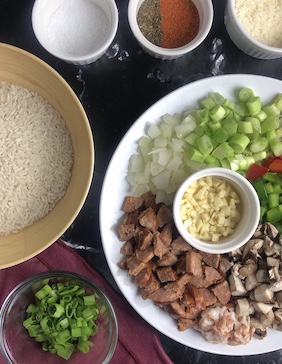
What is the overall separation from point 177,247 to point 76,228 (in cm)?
43

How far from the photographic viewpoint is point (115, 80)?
82.1 inches

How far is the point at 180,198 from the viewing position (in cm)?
180

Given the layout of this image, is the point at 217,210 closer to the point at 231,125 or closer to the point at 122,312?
the point at 231,125

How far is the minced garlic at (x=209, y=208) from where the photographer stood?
184 cm

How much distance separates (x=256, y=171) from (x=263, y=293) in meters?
0.41

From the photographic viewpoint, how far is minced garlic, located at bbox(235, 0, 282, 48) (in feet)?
6.33

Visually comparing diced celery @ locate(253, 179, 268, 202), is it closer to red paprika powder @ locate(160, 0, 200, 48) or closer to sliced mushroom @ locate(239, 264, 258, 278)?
sliced mushroom @ locate(239, 264, 258, 278)

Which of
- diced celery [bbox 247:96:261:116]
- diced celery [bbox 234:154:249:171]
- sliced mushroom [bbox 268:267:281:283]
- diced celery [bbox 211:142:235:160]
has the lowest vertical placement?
sliced mushroom [bbox 268:267:281:283]

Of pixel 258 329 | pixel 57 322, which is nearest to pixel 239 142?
pixel 258 329

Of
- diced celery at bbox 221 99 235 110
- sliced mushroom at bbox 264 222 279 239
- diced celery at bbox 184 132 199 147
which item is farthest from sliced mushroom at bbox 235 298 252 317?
diced celery at bbox 221 99 235 110

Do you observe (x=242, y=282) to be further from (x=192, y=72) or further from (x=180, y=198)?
(x=192, y=72)

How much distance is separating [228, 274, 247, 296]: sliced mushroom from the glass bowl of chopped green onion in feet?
1.41

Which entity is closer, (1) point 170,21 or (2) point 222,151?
(2) point 222,151

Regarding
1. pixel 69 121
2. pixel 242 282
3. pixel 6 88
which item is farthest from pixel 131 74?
pixel 242 282
